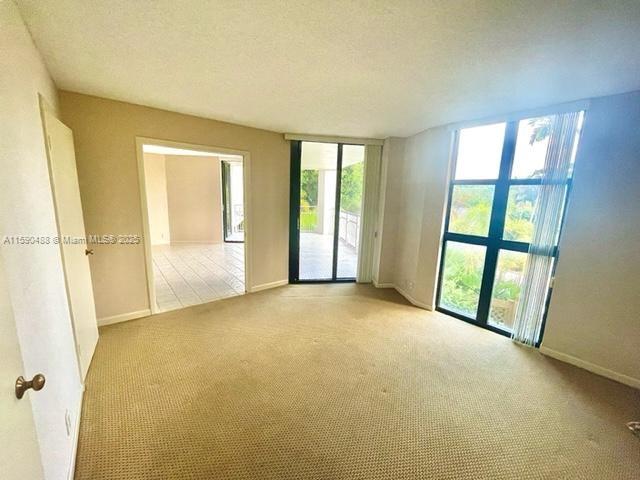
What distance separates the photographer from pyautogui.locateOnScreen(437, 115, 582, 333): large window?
8.47 ft

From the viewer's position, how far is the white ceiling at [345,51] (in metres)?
1.21

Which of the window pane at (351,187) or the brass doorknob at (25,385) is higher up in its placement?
the window pane at (351,187)

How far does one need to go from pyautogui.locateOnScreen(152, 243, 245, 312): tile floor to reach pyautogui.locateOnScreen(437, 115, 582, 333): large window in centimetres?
304

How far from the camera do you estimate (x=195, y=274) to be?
453cm

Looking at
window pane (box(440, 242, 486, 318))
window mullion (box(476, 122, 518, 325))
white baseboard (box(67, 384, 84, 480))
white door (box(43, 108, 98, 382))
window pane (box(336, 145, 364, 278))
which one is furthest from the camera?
window pane (box(336, 145, 364, 278))

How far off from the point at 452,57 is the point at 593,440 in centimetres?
254

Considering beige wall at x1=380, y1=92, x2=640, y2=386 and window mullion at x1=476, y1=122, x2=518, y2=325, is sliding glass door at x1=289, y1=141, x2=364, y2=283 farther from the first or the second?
beige wall at x1=380, y1=92, x2=640, y2=386

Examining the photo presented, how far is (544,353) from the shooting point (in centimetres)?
250

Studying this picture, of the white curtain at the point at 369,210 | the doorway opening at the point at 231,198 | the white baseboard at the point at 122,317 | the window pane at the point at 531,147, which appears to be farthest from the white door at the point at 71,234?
the doorway opening at the point at 231,198

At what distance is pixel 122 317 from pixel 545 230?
4.44m

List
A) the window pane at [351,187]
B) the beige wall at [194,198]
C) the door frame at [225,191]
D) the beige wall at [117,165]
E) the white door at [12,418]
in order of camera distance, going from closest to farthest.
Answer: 1. the white door at [12,418]
2. the beige wall at [117,165]
3. the window pane at [351,187]
4. the beige wall at [194,198]
5. the door frame at [225,191]

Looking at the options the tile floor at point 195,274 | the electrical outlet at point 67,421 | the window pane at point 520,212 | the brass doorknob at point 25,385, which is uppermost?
the window pane at point 520,212

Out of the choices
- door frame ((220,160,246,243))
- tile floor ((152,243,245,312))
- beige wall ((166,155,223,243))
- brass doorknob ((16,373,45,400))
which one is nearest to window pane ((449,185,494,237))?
tile floor ((152,243,245,312))

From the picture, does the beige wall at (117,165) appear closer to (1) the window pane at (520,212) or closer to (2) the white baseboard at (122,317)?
(2) the white baseboard at (122,317)
